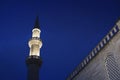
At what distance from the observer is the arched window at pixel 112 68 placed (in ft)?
52.8

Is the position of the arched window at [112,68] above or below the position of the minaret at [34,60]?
below

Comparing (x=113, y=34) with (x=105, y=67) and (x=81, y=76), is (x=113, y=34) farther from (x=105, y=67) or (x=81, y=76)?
(x=81, y=76)

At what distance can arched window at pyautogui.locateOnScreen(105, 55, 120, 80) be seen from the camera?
1610 cm

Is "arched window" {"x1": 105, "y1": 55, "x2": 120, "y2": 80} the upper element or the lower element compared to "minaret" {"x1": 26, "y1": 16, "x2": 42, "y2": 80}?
lower

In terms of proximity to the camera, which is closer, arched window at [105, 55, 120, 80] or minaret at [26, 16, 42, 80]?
arched window at [105, 55, 120, 80]

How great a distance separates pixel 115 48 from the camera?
15.6m

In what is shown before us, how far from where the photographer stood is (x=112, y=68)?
16.4m

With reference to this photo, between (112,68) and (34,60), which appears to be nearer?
(112,68)

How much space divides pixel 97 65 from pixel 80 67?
7.60ft

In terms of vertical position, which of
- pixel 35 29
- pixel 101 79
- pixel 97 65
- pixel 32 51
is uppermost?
pixel 35 29

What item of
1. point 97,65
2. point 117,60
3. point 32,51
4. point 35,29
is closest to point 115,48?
point 117,60

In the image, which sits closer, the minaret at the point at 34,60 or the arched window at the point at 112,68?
the arched window at the point at 112,68

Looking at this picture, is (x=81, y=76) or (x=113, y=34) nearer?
(x=113, y=34)

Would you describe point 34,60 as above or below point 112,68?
above
